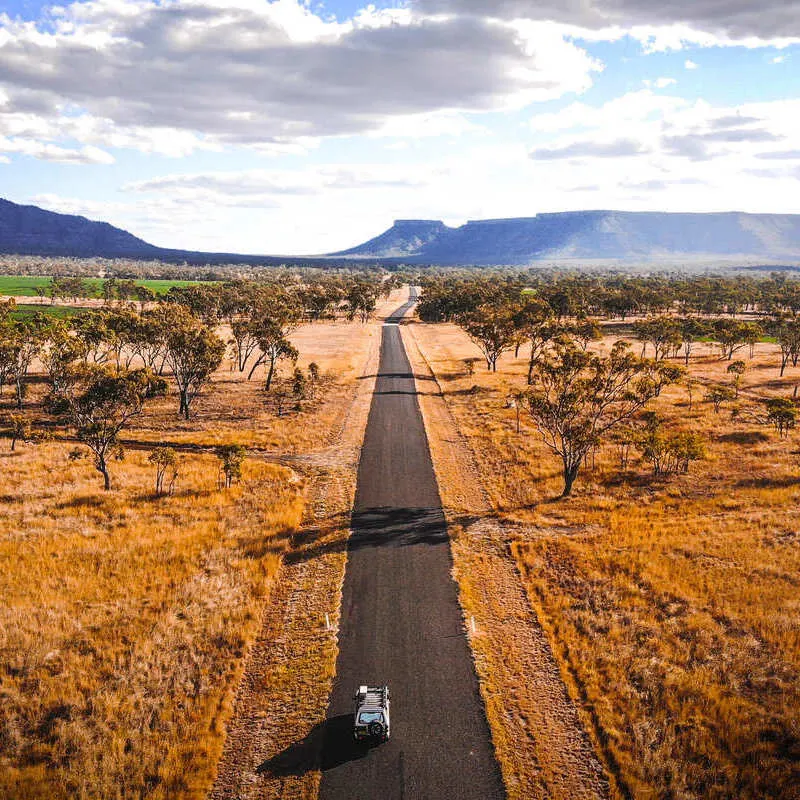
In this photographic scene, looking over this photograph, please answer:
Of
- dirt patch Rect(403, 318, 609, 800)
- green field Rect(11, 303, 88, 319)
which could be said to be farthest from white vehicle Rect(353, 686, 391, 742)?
green field Rect(11, 303, 88, 319)

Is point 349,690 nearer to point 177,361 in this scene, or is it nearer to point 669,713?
point 669,713

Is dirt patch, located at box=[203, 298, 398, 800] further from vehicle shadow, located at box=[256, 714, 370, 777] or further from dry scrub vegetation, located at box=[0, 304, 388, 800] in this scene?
dry scrub vegetation, located at box=[0, 304, 388, 800]

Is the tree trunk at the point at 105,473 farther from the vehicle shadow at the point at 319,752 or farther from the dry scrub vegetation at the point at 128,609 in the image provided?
the vehicle shadow at the point at 319,752

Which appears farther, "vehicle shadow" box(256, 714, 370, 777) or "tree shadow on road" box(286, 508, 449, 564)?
"tree shadow on road" box(286, 508, 449, 564)

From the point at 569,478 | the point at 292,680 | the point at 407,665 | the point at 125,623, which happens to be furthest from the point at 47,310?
the point at 407,665

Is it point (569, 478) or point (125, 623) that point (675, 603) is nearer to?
point (569, 478)

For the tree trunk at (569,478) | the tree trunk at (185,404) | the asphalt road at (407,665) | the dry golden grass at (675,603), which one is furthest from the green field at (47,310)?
the tree trunk at (569,478)

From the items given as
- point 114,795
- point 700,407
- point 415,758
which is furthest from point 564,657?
point 700,407
